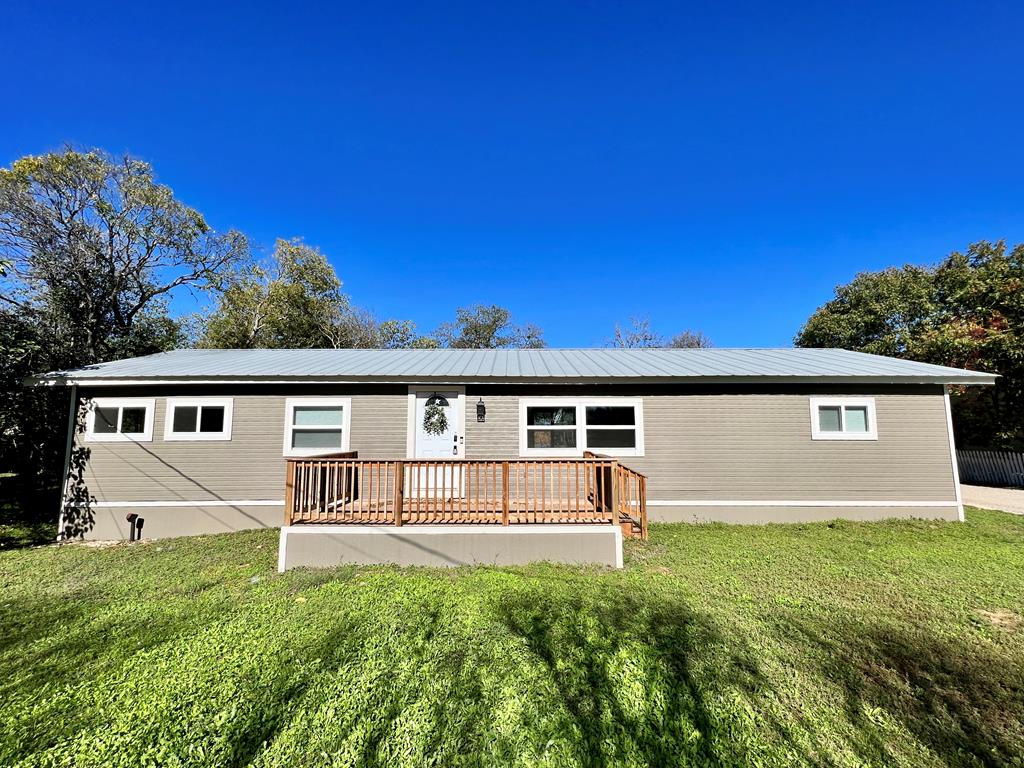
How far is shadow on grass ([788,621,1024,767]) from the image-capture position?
7.83 ft

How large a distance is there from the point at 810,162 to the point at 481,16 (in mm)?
12221

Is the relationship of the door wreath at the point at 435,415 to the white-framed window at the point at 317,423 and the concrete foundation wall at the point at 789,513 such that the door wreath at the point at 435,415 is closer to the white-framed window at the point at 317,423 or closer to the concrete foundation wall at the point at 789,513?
the white-framed window at the point at 317,423

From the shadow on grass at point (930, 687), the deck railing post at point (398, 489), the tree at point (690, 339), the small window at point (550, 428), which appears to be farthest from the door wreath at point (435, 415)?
the tree at point (690, 339)

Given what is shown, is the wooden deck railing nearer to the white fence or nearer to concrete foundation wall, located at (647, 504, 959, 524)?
concrete foundation wall, located at (647, 504, 959, 524)

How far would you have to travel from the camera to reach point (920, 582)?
471 cm

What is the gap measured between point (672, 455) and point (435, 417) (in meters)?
4.47

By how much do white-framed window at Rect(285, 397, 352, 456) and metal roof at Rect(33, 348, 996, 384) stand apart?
0.54 metres

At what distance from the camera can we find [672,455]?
7.61 meters

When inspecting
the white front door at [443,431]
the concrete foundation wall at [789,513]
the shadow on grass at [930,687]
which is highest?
the white front door at [443,431]

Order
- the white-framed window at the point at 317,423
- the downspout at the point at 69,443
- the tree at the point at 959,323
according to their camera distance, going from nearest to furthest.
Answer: the downspout at the point at 69,443, the white-framed window at the point at 317,423, the tree at the point at 959,323

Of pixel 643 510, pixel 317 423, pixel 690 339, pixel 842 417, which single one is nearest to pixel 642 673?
pixel 643 510

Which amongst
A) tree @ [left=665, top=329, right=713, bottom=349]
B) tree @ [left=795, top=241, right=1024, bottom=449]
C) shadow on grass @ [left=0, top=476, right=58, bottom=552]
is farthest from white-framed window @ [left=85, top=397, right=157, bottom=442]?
tree @ [left=665, top=329, right=713, bottom=349]

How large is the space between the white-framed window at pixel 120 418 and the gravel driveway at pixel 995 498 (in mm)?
16892

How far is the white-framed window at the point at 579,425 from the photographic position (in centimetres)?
766
